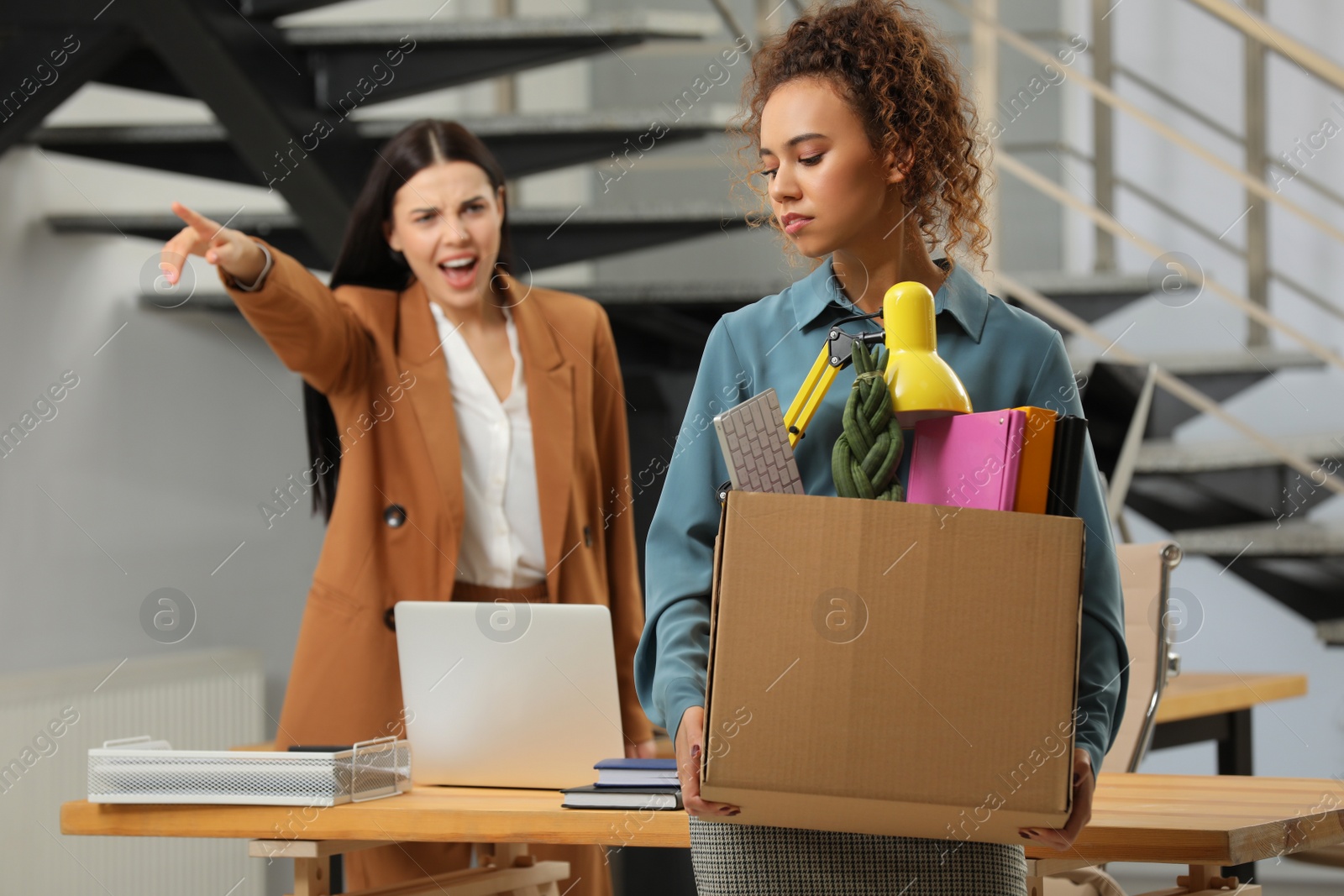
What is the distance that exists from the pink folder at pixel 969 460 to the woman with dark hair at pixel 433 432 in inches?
45.9

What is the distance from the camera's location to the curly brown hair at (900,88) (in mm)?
1016

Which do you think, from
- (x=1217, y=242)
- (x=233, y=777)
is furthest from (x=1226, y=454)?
(x=233, y=777)

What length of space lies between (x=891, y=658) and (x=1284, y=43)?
2074mm

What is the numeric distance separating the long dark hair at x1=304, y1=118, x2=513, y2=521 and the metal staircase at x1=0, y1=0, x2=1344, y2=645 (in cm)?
41

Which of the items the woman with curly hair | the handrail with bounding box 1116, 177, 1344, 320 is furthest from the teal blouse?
the handrail with bounding box 1116, 177, 1344, 320

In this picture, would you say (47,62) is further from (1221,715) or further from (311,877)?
(1221,715)

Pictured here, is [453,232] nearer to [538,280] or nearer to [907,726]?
[907,726]

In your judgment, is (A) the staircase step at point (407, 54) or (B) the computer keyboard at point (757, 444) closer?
(B) the computer keyboard at point (757, 444)

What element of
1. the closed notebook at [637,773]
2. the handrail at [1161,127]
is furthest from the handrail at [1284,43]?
the closed notebook at [637,773]

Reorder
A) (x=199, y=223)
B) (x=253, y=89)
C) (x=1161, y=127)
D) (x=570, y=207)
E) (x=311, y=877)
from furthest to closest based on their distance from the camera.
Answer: (x=1161, y=127)
(x=570, y=207)
(x=253, y=89)
(x=199, y=223)
(x=311, y=877)

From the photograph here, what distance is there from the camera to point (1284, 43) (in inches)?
98.1

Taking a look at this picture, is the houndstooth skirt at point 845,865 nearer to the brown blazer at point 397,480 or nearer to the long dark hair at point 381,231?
the brown blazer at point 397,480

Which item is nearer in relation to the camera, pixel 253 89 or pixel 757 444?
pixel 757 444

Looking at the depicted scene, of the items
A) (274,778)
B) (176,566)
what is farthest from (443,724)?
(176,566)
